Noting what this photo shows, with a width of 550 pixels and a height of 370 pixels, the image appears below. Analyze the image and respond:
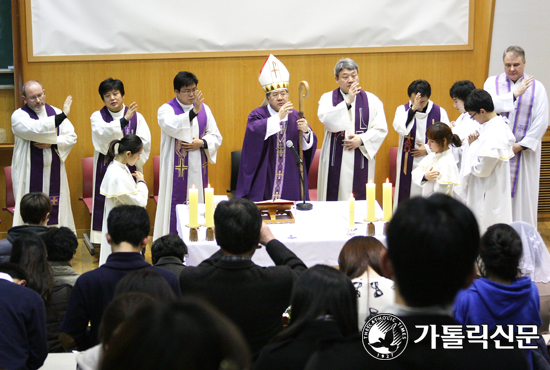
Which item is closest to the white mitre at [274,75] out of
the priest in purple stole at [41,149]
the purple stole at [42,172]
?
the priest in purple stole at [41,149]

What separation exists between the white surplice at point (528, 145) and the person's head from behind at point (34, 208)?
4.56 m

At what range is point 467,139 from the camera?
250 inches

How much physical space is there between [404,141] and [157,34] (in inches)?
121

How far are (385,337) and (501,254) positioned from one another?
4.32ft

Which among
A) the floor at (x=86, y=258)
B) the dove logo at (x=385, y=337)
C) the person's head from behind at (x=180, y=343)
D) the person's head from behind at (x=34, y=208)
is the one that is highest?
the person's head from behind at (x=180, y=343)

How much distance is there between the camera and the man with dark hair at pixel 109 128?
6.44 meters

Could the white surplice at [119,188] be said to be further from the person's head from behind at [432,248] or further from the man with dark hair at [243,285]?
the person's head from behind at [432,248]

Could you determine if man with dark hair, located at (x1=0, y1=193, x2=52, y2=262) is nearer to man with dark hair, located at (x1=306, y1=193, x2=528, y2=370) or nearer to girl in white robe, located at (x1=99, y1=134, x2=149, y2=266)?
girl in white robe, located at (x1=99, y1=134, x2=149, y2=266)

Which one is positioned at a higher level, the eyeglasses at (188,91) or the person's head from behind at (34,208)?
the eyeglasses at (188,91)

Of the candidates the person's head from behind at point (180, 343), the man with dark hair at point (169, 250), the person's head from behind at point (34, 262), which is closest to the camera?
the person's head from behind at point (180, 343)

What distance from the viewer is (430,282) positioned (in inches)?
52.5

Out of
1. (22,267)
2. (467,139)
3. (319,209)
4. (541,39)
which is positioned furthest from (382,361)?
(541,39)

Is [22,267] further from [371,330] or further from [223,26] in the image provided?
[223,26]

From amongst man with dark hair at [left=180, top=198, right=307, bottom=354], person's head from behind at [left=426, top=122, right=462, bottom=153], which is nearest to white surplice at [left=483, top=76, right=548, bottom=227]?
person's head from behind at [left=426, top=122, right=462, bottom=153]
